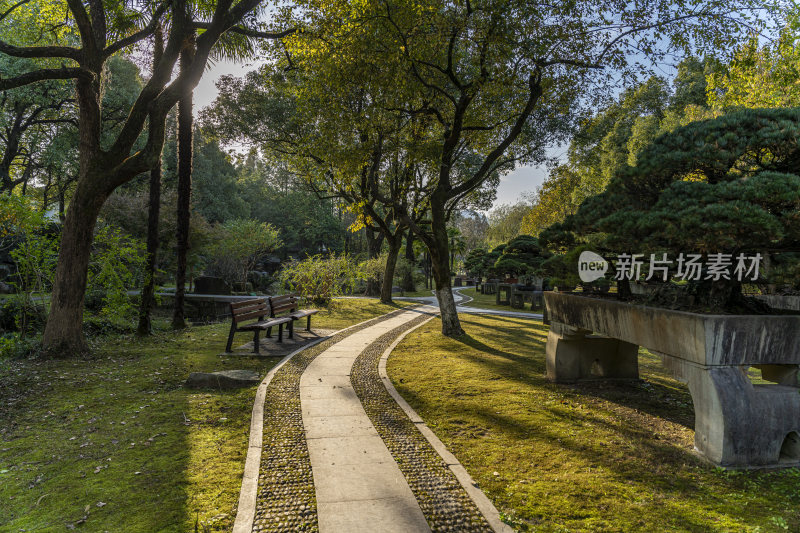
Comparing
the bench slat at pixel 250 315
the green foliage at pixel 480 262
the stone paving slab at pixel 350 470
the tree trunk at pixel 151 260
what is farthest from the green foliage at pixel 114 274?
the green foliage at pixel 480 262

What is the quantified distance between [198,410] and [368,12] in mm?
7711

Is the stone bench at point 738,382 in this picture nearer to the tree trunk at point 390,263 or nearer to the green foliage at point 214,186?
the tree trunk at point 390,263

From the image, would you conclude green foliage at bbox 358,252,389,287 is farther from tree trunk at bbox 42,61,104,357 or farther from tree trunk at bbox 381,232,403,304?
tree trunk at bbox 42,61,104,357

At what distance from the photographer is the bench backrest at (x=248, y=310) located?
775 centimetres

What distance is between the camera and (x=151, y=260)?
32.0ft

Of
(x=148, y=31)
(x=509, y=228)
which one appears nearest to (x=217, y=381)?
(x=148, y=31)

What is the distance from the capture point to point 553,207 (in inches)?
1115

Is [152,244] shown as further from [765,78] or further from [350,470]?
[765,78]

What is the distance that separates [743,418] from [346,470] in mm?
3369

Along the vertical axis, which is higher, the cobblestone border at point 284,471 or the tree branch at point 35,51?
the tree branch at point 35,51

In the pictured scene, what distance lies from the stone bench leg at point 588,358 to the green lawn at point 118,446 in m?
4.34

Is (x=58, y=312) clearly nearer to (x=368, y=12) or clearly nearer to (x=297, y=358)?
(x=297, y=358)

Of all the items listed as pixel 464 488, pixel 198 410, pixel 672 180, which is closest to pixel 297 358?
pixel 198 410

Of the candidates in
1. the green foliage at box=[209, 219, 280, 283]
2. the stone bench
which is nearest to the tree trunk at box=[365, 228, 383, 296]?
the green foliage at box=[209, 219, 280, 283]
